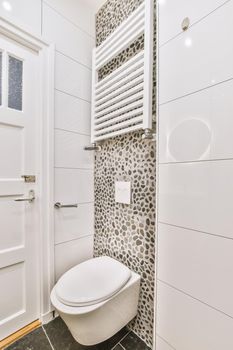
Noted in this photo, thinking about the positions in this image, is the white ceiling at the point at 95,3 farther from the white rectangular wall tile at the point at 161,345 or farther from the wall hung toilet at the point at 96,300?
the white rectangular wall tile at the point at 161,345

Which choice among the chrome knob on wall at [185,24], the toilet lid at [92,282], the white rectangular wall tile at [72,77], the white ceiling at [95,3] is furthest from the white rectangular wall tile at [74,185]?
the white ceiling at [95,3]

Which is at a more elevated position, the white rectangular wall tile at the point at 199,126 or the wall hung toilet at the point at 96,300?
the white rectangular wall tile at the point at 199,126

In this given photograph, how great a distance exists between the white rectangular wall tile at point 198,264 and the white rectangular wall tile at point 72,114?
41.1 inches

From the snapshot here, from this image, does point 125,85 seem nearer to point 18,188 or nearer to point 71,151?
point 71,151

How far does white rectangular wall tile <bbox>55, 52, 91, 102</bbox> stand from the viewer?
4.44 feet

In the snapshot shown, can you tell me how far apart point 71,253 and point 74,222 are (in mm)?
252

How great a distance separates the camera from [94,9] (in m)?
1.58

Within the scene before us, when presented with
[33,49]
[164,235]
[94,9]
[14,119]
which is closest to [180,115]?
[164,235]

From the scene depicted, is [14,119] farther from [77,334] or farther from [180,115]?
[77,334]

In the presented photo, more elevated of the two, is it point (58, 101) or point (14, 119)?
point (58, 101)

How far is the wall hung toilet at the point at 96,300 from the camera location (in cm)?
90

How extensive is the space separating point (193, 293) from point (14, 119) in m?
1.44

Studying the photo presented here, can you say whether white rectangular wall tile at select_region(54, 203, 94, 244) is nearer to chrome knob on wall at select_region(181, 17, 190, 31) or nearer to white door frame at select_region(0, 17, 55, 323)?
white door frame at select_region(0, 17, 55, 323)

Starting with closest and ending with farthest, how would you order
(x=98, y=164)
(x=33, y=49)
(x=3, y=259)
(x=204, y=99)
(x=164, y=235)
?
(x=204, y=99) → (x=164, y=235) → (x=3, y=259) → (x=33, y=49) → (x=98, y=164)
